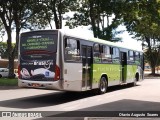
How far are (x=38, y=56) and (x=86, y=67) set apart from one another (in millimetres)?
2923

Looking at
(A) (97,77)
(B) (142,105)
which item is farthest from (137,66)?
(B) (142,105)

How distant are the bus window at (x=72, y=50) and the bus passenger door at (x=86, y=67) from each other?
695mm

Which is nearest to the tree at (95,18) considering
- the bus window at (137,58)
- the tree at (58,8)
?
the tree at (58,8)

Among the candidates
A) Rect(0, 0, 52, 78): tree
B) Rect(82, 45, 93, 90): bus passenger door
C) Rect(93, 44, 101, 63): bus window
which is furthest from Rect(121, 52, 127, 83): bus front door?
Rect(0, 0, 52, 78): tree

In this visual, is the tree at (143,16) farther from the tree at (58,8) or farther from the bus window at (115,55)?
the bus window at (115,55)

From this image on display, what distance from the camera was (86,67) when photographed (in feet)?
56.3

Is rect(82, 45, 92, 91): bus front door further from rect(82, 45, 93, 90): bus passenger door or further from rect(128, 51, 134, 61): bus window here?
rect(128, 51, 134, 61): bus window

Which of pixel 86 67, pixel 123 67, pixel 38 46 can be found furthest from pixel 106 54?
pixel 38 46

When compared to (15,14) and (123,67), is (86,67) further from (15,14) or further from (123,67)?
(15,14)

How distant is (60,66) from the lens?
14.8 m

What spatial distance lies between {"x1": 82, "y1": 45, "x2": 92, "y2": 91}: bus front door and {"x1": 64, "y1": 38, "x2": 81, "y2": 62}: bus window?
695mm

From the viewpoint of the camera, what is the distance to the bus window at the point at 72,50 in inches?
603

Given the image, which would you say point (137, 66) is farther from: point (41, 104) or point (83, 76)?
point (41, 104)

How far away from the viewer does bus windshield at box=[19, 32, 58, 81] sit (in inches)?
586
